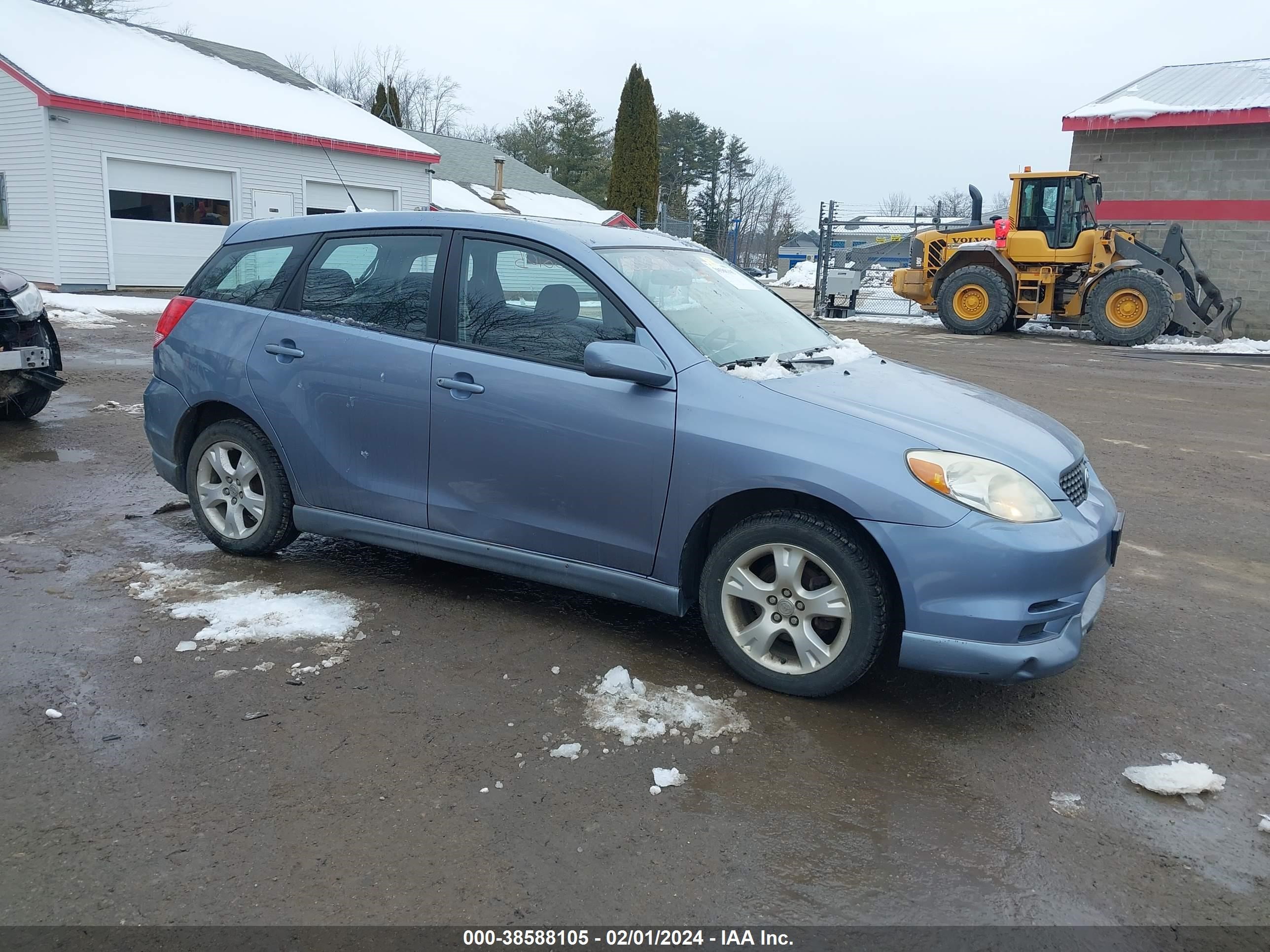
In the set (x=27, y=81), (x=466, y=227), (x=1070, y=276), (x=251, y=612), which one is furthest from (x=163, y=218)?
(x=251, y=612)

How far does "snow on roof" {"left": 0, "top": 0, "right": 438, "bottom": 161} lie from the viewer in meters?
19.8

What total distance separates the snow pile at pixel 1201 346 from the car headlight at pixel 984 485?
1683 cm

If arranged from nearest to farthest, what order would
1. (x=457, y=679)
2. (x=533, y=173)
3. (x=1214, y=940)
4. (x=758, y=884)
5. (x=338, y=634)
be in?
(x=1214, y=940) < (x=758, y=884) < (x=457, y=679) < (x=338, y=634) < (x=533, y=173)

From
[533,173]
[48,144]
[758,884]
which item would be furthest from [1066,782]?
[533,173]

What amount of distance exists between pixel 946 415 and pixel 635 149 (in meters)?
39.0

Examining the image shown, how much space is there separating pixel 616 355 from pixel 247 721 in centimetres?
184

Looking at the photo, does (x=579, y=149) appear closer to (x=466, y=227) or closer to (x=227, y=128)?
(x=227, y=128)

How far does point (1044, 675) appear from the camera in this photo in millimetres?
3436

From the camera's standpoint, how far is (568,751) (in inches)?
129

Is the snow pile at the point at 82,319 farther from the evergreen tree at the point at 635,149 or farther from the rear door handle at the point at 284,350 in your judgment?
the evergreen tree at the point at 635,149

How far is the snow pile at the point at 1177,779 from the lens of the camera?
10.4 ft

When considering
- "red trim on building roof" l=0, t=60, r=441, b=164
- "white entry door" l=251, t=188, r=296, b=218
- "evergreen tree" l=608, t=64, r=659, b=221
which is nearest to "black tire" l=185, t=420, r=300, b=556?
"red trim on building roof" l=0, t=60, r=441, b=164

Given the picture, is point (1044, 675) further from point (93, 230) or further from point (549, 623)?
point (93, 230)

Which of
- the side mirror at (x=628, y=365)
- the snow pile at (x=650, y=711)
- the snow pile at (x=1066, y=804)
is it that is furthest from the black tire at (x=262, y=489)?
the snow pile at (x=1066, y=804)
